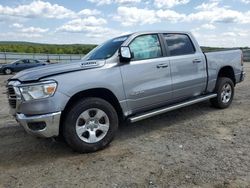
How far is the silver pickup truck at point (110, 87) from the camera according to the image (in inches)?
177

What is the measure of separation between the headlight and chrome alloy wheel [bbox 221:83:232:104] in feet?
14.3

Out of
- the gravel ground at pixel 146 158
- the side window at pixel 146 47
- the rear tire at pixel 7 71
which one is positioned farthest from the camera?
the rear tire at pixel 7 71

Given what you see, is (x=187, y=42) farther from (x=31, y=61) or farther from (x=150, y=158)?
(x=31, y=61)

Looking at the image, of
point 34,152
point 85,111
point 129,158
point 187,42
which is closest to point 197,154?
point 129,158

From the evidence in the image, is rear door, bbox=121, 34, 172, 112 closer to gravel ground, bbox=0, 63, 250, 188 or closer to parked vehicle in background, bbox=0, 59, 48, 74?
gravel ground, bbox=0, 63, 250, 188

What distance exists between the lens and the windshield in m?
5.60

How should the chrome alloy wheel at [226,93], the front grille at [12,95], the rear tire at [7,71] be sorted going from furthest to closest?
the rear tire at [7,71]
the chrome alloy wheel at [226,93]
the front grille at [12,95]

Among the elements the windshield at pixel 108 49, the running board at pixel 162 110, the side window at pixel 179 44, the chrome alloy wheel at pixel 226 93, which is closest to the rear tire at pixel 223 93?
the chrome alloy wheel at pixel 226 93

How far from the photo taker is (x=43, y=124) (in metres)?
4.46

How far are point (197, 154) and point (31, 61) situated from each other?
2608cm

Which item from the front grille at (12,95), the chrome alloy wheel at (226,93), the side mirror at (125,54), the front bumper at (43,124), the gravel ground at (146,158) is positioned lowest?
the gravel ground at (146,158)

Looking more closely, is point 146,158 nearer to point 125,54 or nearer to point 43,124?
point 43,124

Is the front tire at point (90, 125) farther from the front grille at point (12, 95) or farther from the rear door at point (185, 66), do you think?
the rear door at point (185, 66)

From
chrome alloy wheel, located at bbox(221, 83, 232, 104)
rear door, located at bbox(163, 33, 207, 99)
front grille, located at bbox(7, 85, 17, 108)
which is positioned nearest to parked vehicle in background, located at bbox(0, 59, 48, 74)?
chrome alloy wheel, located at bbox(221, 83, 232, 104)
